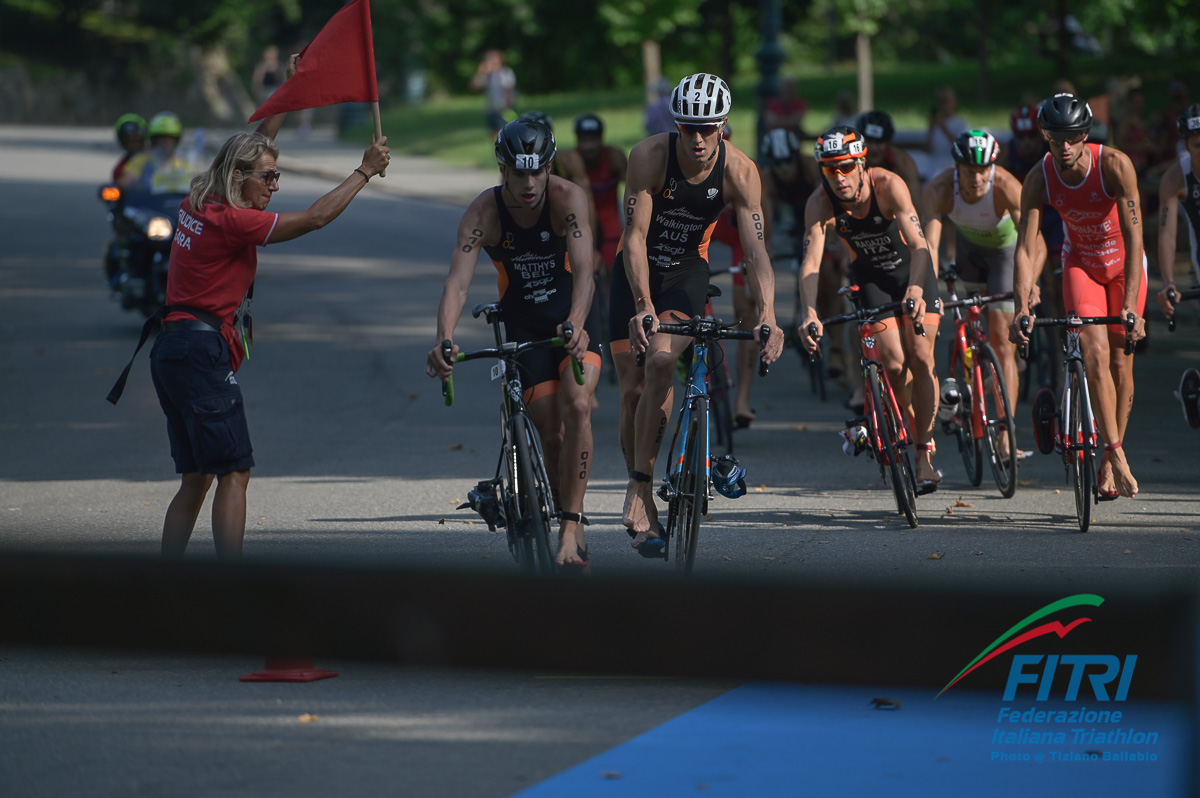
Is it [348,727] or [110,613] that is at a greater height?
[110,613]

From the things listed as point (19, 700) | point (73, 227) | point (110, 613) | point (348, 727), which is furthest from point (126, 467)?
Result: point (73, 227)

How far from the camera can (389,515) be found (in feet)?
26.5

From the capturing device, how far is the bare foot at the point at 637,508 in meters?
6.79

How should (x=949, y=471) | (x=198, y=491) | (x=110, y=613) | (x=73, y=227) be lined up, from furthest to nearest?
(x=73, y=227)
(x=949, y=471)
(x=198, y=491)
(x=110, y=613)

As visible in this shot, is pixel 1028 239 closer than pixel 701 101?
No

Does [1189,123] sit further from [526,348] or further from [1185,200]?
[526,348]

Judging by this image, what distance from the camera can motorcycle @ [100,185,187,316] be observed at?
1441 cm

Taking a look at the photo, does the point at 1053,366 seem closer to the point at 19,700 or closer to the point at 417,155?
the point at 19,700

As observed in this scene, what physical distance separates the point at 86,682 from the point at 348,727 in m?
1.13

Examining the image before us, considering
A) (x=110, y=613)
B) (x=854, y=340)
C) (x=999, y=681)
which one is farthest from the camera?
(x=854, y=340)

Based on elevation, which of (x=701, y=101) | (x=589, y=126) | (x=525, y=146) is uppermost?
(x=589, y=126)

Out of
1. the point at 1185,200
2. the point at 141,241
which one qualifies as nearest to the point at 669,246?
the point at 1185,200

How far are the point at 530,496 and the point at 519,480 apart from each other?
122 millimetres

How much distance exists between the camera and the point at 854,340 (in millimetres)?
8531
